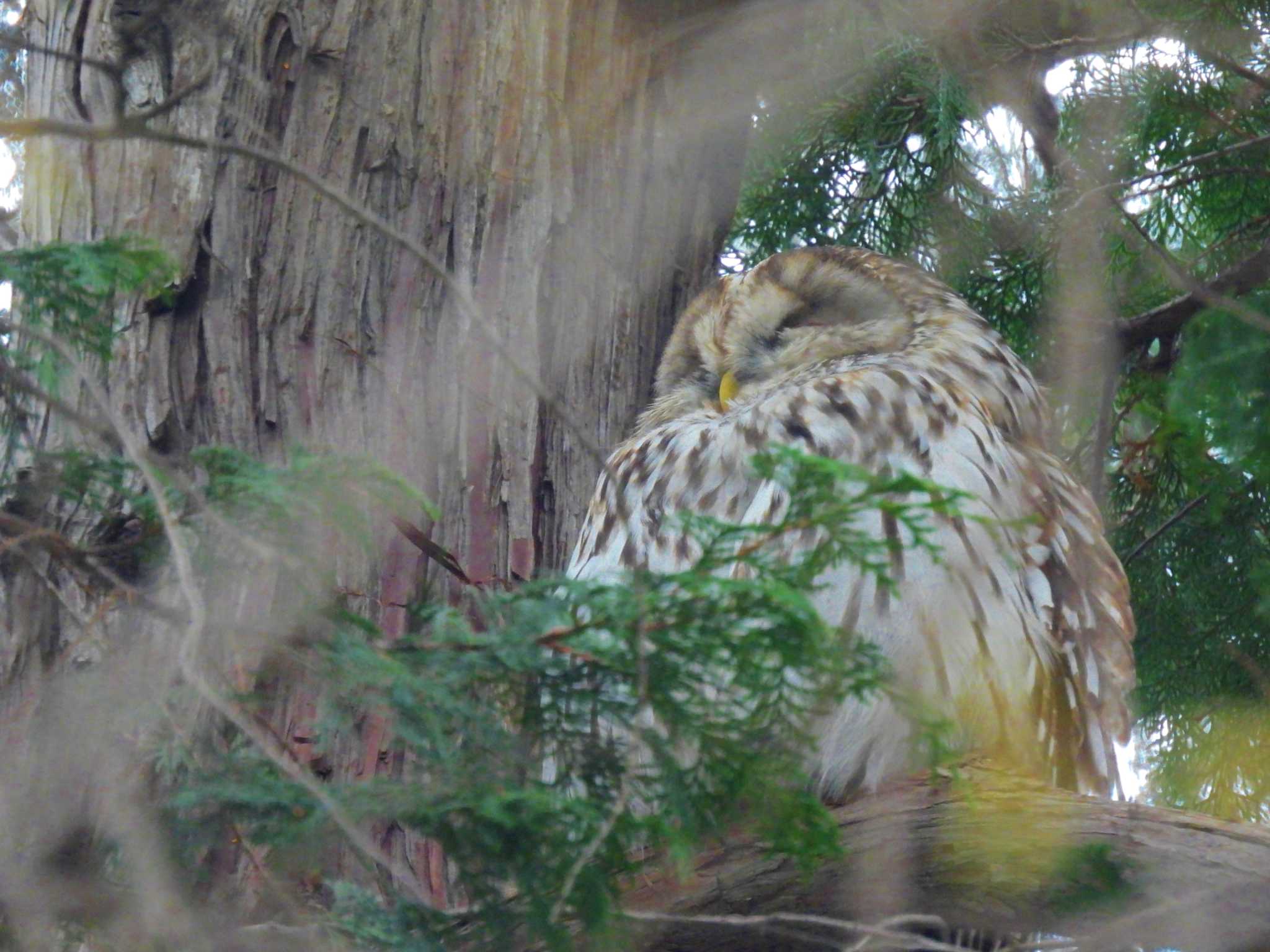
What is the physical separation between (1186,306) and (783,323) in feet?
3.60

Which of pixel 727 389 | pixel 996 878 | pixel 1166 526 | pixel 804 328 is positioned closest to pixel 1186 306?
pixel 1166 526

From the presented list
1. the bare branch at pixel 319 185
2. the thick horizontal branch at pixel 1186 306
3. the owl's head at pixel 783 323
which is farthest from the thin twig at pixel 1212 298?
the bare branch at pixel 319 185

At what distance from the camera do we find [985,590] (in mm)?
2684

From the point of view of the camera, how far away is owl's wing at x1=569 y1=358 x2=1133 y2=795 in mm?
2613

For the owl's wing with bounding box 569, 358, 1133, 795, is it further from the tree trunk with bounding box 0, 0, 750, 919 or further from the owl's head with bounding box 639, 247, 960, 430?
the tree trunk with bounding box 0, 0, 750, 919

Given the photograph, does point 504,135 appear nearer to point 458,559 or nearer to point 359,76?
point 359,76

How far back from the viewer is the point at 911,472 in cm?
249

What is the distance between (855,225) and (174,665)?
2890mm

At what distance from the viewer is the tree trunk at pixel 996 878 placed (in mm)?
1814

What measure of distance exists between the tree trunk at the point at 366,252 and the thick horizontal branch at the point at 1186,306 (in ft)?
4.64

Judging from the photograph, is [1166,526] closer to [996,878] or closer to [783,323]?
[783,323]

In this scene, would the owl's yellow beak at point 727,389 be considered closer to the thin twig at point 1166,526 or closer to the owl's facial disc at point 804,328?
the owl's facial disc at point 804,328

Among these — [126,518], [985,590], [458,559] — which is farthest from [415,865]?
[985,590]

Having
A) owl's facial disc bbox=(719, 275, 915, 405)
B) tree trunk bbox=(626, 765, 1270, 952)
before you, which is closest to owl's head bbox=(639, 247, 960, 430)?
owl's facial disc bbox=(719, 275, 915, 405)
